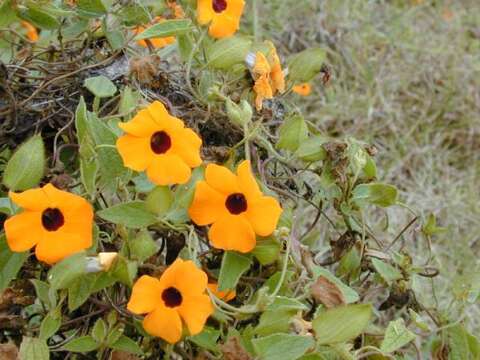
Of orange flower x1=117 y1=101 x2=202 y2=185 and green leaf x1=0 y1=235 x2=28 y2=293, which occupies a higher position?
orange flower x1=117 y1=101 x2=202 y2=185

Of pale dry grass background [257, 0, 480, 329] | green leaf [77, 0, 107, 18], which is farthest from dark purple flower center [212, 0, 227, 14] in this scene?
pale dry grass background [257, 0, 480, 329]

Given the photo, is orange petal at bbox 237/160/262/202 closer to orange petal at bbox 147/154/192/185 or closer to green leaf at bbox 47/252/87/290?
orange petal at bbox 147/154/192/185

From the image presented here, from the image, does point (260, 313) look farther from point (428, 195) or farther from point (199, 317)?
point (428, 195)

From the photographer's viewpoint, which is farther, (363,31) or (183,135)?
(363,31)

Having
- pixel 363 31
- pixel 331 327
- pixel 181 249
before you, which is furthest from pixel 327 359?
pixel 363 31

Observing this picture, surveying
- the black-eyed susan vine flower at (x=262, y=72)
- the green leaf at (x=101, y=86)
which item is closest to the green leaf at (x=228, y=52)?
the black-eyed susan vine flower at (x=262, y=72)

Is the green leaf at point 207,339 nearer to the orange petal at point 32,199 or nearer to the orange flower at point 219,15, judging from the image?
the orange petal at point 32,199
